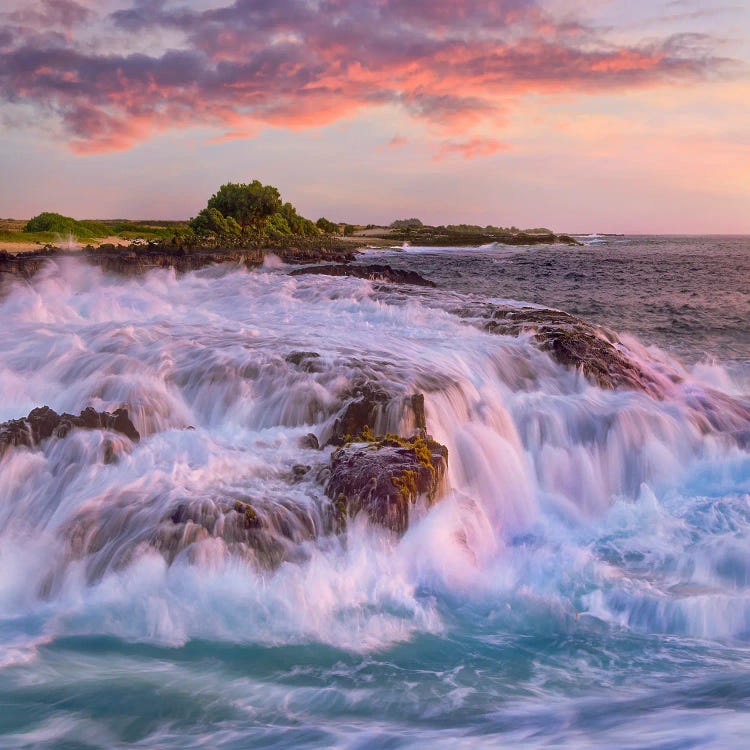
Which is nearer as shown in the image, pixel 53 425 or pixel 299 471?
pixel 299 471

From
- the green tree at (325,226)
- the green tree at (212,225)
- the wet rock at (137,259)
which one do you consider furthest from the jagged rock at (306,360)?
the green tree at (325,226)

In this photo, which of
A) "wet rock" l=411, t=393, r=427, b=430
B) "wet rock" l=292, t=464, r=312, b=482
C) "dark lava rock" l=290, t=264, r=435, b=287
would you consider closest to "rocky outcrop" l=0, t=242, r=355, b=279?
"dark lava rock" l=290, t=264, r=435, b=287

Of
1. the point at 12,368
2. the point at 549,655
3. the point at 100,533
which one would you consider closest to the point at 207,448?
the point at 100,533

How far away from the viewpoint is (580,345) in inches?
518

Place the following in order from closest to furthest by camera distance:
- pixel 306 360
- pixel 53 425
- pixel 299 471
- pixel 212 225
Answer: pixel 299 471 → pixel 53 425 → pixel 306 360 → pixel 212 225

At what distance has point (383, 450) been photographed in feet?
24.1

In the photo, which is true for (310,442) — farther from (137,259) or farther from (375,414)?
(137,259)

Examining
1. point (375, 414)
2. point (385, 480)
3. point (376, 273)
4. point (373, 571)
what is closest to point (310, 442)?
point (375, 414)

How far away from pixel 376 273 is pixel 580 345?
1493cm

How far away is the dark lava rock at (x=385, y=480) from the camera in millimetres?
6645

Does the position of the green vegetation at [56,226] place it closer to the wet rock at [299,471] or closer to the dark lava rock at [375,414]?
the dark lava rock at [375,414]

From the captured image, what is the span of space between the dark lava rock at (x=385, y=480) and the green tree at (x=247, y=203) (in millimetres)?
65646

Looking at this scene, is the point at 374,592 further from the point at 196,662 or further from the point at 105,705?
the point at 105,705

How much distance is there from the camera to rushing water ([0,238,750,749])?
4.64 metres
